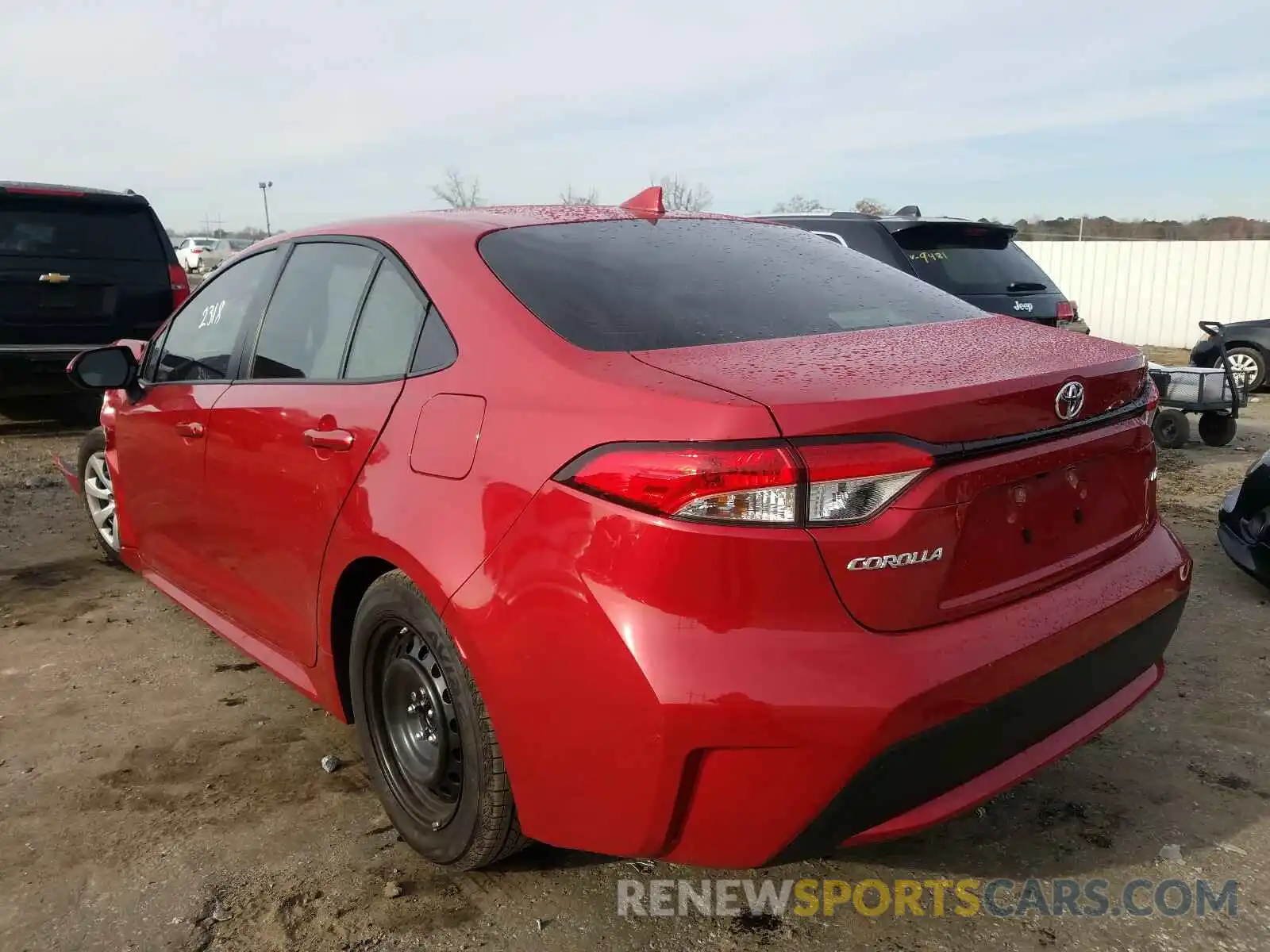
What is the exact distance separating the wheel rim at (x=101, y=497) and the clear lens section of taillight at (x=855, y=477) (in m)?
3.93

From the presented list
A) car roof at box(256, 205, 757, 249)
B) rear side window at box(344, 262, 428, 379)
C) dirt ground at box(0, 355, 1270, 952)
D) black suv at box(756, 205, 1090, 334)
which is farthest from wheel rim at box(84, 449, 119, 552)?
black suv at box(756, 205, 1090, 334)

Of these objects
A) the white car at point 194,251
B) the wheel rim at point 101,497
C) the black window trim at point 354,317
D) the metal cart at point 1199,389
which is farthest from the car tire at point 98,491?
the white car at point 194,251

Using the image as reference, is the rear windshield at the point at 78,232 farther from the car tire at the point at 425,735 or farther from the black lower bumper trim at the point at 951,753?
the black lower bumper trim at the point at 951,753

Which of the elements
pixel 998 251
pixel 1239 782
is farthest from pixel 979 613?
pixel 998 251

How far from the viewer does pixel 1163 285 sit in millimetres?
19047

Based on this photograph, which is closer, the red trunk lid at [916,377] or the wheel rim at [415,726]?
the red trunk lid at [916,377]

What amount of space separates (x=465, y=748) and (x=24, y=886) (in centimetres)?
119

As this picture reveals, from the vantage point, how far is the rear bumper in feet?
5.67

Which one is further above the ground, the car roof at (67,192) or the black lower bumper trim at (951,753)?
the car roof at (67,192)

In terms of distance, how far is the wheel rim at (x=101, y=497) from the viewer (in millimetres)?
4629

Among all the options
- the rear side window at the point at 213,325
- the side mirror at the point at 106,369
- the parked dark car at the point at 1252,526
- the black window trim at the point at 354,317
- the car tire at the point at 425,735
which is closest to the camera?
the car tire at the point at 425,735

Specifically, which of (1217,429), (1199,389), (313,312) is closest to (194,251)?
(1217,429)

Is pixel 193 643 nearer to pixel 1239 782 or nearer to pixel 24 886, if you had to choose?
pixel 24 886

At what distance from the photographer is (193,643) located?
3.93 m
